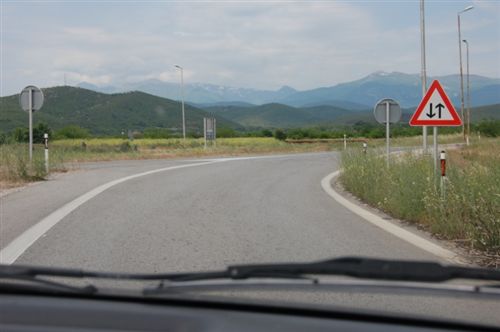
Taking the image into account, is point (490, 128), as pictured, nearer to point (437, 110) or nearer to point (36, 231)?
point (437, 110)

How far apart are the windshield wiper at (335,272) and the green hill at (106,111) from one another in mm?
105347

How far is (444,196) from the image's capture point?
1061 cm

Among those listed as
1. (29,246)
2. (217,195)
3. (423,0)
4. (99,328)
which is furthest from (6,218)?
(423,0)

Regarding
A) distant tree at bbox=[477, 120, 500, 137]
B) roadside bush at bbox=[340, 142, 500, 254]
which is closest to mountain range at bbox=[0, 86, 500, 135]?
→ distant tree at bbox=[477, 120, 500, 137]

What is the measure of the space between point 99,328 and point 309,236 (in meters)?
6.77

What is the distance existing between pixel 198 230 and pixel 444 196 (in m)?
4.03

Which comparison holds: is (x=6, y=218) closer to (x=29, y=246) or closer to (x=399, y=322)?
(x=29, y=246)

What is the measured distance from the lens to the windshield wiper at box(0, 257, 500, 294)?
3.39m

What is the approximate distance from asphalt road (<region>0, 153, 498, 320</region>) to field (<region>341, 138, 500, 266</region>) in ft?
2.83

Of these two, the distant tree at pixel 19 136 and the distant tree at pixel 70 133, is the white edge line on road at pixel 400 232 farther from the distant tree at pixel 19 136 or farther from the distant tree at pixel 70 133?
the distant tree at pixel 70 133

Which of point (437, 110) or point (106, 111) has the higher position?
point (106, 111)

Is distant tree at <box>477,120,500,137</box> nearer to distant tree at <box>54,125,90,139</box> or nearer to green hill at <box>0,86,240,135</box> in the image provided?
distant tree at <box>54,125,90,139</box>

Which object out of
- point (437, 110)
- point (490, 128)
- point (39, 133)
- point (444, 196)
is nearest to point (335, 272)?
point (444, 196)

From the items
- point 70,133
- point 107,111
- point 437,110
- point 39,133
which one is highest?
point 107,111
